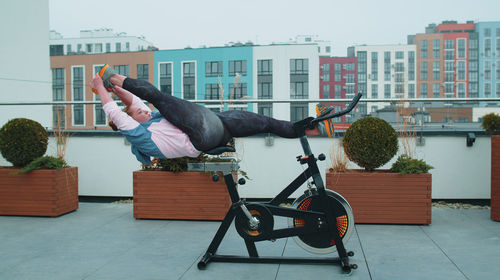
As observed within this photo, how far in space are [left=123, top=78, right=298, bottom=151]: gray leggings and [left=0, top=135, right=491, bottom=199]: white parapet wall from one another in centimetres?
306

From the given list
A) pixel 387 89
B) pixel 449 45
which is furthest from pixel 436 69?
pixel 387 89

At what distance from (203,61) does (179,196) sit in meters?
63.6

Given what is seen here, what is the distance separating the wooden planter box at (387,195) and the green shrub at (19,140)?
3639mm

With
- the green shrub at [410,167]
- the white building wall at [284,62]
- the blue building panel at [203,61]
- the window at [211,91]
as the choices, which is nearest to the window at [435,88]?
the white building wall at [284,62]

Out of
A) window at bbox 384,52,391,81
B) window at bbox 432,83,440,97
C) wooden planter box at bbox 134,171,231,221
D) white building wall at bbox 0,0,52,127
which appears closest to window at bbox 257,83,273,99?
window at bbox 384,52,391,81

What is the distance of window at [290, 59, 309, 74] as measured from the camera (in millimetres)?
62375

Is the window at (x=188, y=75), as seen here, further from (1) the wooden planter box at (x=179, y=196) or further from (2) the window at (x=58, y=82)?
(1) the wooden planter box at (x=179, y=196)

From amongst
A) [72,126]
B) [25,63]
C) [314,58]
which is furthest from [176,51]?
[72,126]

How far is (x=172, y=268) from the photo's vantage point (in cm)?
342

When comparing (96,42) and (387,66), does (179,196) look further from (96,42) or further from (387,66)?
(387,66)

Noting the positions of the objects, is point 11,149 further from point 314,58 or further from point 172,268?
point 314,58

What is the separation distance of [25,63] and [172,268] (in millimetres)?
8723

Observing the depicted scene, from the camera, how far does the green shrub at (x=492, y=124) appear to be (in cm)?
526

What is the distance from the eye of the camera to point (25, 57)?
33.5ft
